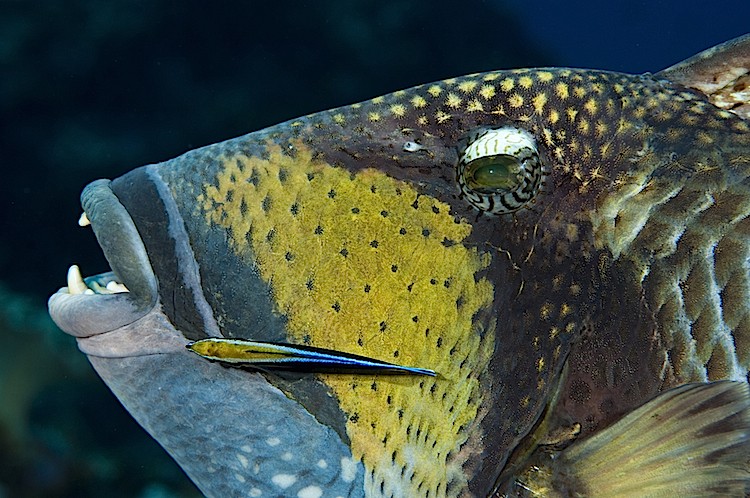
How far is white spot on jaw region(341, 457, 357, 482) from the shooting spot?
1.64 meters

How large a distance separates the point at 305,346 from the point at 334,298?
0.45ft

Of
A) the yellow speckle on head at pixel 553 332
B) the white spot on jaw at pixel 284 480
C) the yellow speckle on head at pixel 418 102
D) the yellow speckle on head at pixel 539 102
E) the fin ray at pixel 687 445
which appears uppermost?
the yellow speckle on head at pixel 418 102

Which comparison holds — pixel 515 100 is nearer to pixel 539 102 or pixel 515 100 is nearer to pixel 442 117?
pixel 539 102

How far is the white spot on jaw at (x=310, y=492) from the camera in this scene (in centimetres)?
169

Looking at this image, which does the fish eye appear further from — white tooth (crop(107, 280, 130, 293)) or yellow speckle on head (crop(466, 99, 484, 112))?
white tooth (crop(107, 280, 130, 293))

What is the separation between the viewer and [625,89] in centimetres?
177

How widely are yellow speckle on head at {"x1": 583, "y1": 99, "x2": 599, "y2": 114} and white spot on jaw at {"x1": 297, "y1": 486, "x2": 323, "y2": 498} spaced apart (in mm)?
1252

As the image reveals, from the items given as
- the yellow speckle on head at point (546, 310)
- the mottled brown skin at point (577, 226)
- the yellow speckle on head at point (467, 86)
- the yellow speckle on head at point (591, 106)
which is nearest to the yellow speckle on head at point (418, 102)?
the mottled brown skin at point (577, 226)

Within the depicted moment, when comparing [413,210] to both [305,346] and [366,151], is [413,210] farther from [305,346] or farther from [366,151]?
[305,346]

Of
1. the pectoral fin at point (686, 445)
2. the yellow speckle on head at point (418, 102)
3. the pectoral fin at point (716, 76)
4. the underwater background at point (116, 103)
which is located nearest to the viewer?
the pectoral fin at point (686, 445)

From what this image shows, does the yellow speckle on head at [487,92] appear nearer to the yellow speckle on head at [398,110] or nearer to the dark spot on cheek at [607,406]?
the yellow speckle on head at [398,110]

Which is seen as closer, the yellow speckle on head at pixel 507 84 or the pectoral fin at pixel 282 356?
the pectoral fin at pixel 282 356

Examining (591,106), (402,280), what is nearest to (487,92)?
(591,106)

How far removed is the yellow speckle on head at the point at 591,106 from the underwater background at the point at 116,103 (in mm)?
4205
